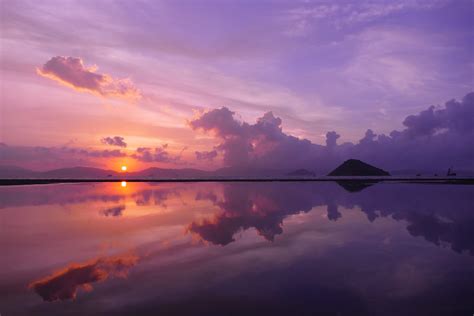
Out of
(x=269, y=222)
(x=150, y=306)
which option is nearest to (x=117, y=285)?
(x=150, y=306)

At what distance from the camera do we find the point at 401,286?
44.5 feet

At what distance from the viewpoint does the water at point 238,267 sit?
1173cm

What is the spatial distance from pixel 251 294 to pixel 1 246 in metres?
16.7

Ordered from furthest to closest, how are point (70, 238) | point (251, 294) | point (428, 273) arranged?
point (70, 238) → point (428, 273) → point (251, 294)

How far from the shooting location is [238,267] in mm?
16219

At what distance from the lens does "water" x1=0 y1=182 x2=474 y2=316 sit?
11.7 m

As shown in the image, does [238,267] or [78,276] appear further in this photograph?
[238,267]

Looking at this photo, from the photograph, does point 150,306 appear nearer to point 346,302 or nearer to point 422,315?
point 346,302

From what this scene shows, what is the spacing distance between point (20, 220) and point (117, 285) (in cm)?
2273

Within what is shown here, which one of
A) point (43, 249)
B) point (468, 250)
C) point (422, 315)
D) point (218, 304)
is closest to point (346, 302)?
point (422, 315)

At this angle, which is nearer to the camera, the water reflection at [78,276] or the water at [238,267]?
the water at [238,267]

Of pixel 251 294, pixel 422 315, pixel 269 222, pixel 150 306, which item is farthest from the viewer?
pixel 269 222

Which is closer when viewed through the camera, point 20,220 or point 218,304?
point 218,304

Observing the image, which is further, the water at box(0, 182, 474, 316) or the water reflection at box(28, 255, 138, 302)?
the water reflection at box(28, 255, 138, 302)
